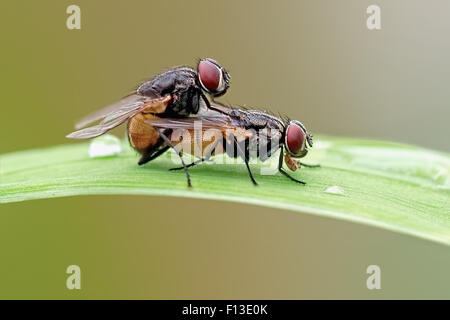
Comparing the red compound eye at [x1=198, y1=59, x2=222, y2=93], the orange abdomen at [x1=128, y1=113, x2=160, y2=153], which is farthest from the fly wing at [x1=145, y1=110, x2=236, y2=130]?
the red compound eye at [x1=198, y1=59, x2=222, y2=93]

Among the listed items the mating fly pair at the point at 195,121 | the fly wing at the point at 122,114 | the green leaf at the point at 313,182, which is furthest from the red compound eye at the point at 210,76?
the green leaf at the point at 313,182

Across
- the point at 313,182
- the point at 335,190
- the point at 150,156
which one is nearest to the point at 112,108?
the point at 150,156

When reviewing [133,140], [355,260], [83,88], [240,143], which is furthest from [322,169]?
[83,88]

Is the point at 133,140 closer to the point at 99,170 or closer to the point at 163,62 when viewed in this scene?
the point at 99,170

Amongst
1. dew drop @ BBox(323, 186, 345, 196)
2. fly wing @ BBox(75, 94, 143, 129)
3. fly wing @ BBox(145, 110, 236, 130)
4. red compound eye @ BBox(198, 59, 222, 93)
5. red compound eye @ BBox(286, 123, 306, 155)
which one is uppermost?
red compound eye @ BBox(198, 59, 222, 93)

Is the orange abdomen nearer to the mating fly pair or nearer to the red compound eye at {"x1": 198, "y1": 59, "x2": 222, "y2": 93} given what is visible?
the mating fly pair

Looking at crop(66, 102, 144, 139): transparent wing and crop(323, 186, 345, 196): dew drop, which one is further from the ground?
crop(66, 102, 144, 139): transparent wing
